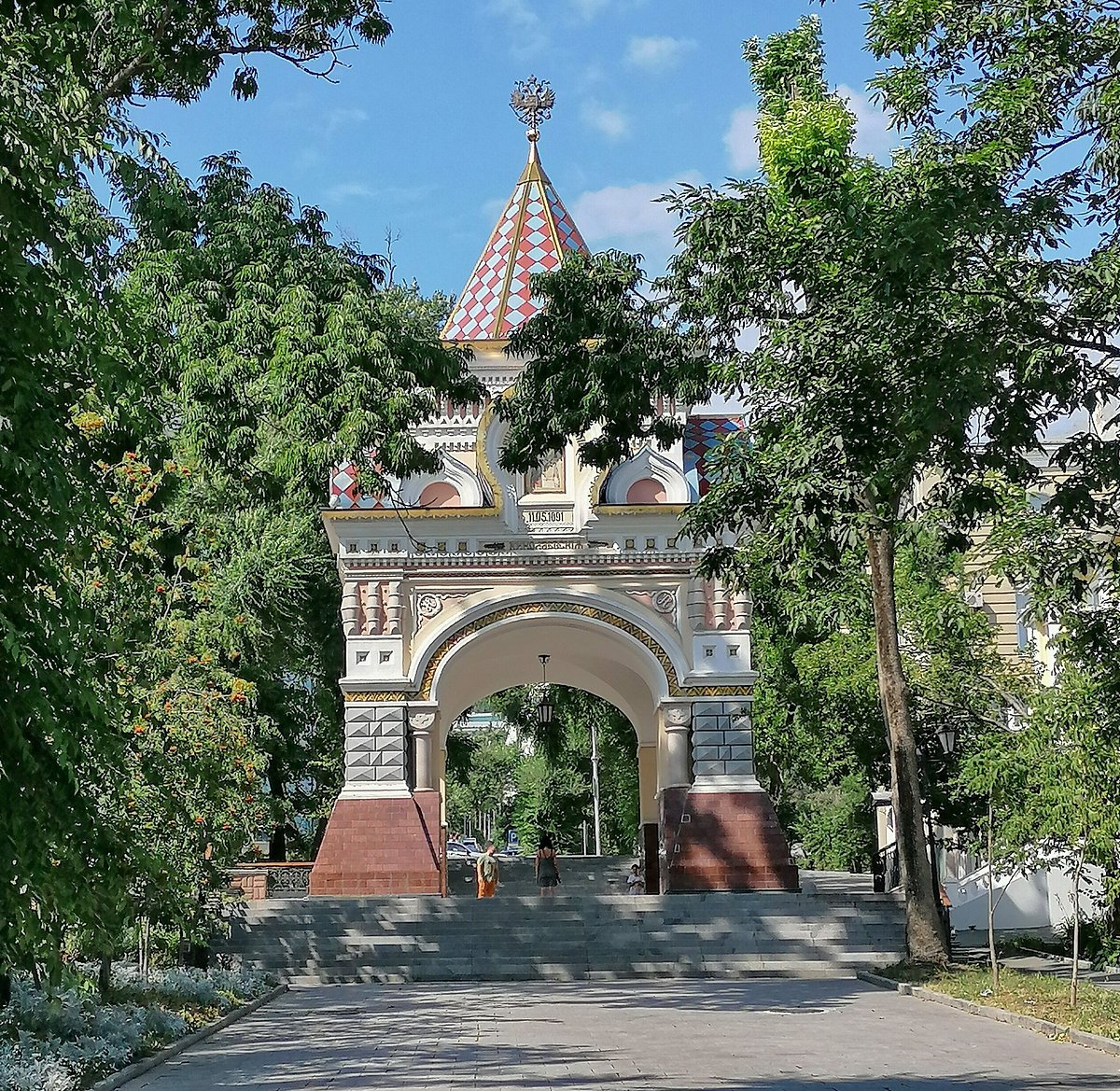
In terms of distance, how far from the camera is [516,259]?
23938 mm

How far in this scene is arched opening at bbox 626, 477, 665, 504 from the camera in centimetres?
2172

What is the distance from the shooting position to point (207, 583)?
543 inches

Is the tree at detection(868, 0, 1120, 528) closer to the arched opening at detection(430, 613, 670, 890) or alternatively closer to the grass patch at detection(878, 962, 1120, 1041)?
the grass patch at detection(878, 962, 1120, 1041)

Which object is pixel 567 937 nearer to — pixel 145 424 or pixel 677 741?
pixel 677 741

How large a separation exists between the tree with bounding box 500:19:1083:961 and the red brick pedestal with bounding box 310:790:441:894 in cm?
929

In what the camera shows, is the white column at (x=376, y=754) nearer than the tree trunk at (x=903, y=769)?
No

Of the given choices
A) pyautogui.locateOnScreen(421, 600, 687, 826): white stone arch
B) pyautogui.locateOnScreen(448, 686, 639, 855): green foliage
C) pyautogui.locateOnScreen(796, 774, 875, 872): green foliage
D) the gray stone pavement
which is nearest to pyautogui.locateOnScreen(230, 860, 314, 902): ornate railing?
pyautogui.locateOnScreen(421, 600, 687, 826): white stone arch

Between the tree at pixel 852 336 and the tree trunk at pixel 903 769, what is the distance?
493cm

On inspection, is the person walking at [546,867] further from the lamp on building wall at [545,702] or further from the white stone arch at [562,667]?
the lamp on building wall at [545,702]

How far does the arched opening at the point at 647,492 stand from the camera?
2172cm

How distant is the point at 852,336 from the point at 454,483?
13.4 m

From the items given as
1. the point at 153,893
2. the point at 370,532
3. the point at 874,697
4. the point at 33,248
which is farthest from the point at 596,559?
the point at 33,248

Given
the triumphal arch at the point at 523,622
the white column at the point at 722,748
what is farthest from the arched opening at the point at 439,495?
the white column at the point at 722,748

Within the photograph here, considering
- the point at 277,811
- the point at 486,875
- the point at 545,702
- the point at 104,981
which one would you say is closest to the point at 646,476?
the point at 486,875
